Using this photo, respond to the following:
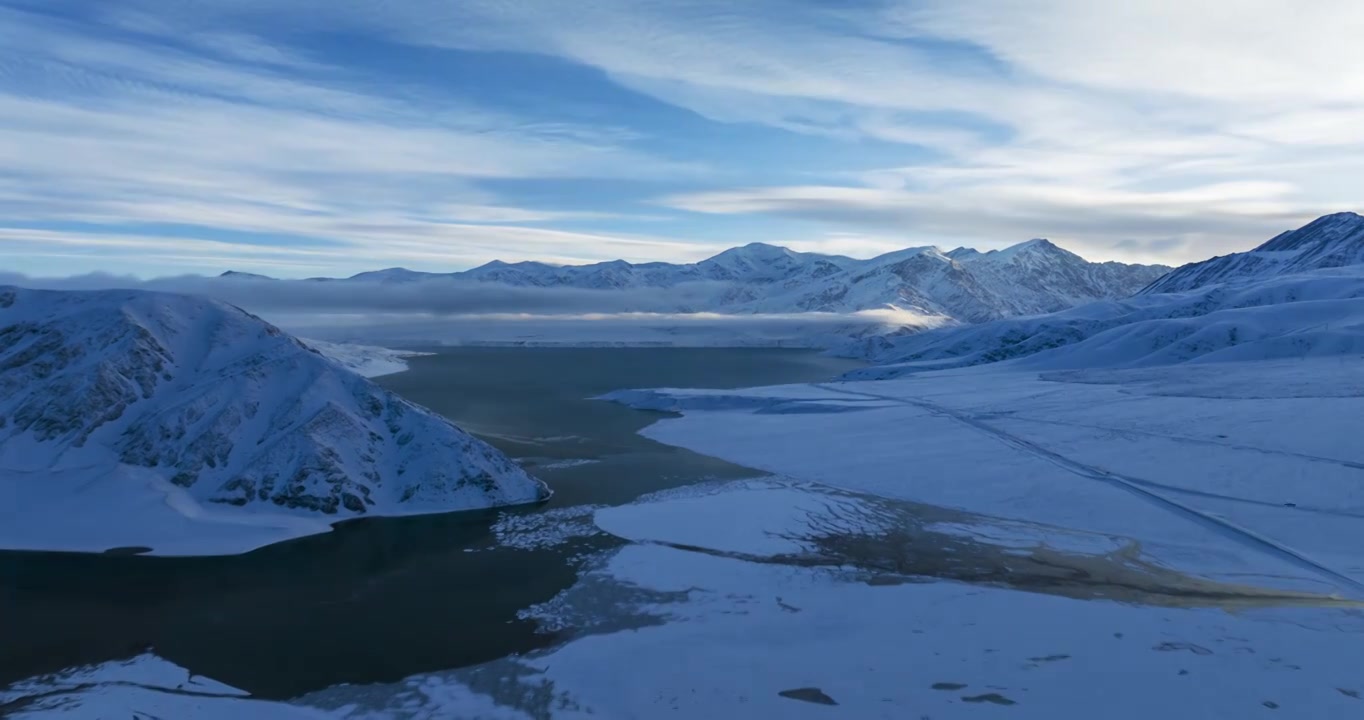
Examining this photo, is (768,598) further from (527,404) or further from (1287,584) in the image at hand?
(527,404)

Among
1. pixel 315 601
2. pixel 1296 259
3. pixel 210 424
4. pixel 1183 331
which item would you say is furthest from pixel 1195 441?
pixel 1296 259

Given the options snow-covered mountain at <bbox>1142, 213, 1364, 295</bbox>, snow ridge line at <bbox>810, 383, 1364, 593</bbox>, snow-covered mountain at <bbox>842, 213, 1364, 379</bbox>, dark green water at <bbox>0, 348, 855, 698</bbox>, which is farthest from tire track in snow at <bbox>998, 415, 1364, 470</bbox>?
snow-covered mountain at <bbox>1142, 213, 1364, 295</bbox>

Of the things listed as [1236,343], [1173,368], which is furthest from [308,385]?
[1236,343]

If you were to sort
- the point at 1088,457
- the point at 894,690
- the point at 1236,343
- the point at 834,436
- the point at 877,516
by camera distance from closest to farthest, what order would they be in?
the point at 894,690 < the point at 877,516 < the point at 1088,457 < the point at 834,436 < the point at 1236,343

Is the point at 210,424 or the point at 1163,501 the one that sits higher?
the point at 210,424

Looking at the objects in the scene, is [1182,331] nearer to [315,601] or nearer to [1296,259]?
[315,601]

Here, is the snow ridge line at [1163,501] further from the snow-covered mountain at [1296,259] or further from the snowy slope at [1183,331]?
the snow-covered mountain at [1296,259]

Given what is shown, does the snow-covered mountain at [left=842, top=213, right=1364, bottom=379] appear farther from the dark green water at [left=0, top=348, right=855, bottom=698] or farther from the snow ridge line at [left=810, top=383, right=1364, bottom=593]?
the dark green water at [left=0, top=348, right=855, bottom=698]
